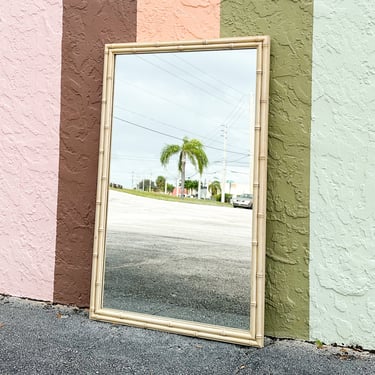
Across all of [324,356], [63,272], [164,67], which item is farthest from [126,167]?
[324,356]

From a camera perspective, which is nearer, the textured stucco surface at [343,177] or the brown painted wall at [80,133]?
the textured stucco surface at [343,177]

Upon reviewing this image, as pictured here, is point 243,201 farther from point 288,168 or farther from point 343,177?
point 343,177

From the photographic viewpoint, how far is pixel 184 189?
7.89 ft

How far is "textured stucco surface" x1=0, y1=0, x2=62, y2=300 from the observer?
8.68 feet

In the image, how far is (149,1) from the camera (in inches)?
97.0

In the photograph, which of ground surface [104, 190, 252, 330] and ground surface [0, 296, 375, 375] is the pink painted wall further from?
ground surface [0, 296, 375, 375]

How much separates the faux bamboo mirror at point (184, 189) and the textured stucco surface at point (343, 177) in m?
0.29

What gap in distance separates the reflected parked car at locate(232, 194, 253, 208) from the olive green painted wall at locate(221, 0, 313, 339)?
111 millimetres

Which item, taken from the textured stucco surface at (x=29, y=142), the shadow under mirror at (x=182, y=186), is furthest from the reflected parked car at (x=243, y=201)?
the textured stucco surface at (x=29, y=142)

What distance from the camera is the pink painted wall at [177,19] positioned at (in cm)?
234

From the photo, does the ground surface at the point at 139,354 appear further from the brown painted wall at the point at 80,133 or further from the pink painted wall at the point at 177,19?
the pink painted wall at the point at 177,19

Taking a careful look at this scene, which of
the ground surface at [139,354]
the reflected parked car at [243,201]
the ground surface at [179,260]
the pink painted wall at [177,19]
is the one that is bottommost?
the ground surface at [139,354]

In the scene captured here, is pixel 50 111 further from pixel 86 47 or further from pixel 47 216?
pixel 47 216

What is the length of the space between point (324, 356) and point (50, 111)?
7.03ft
